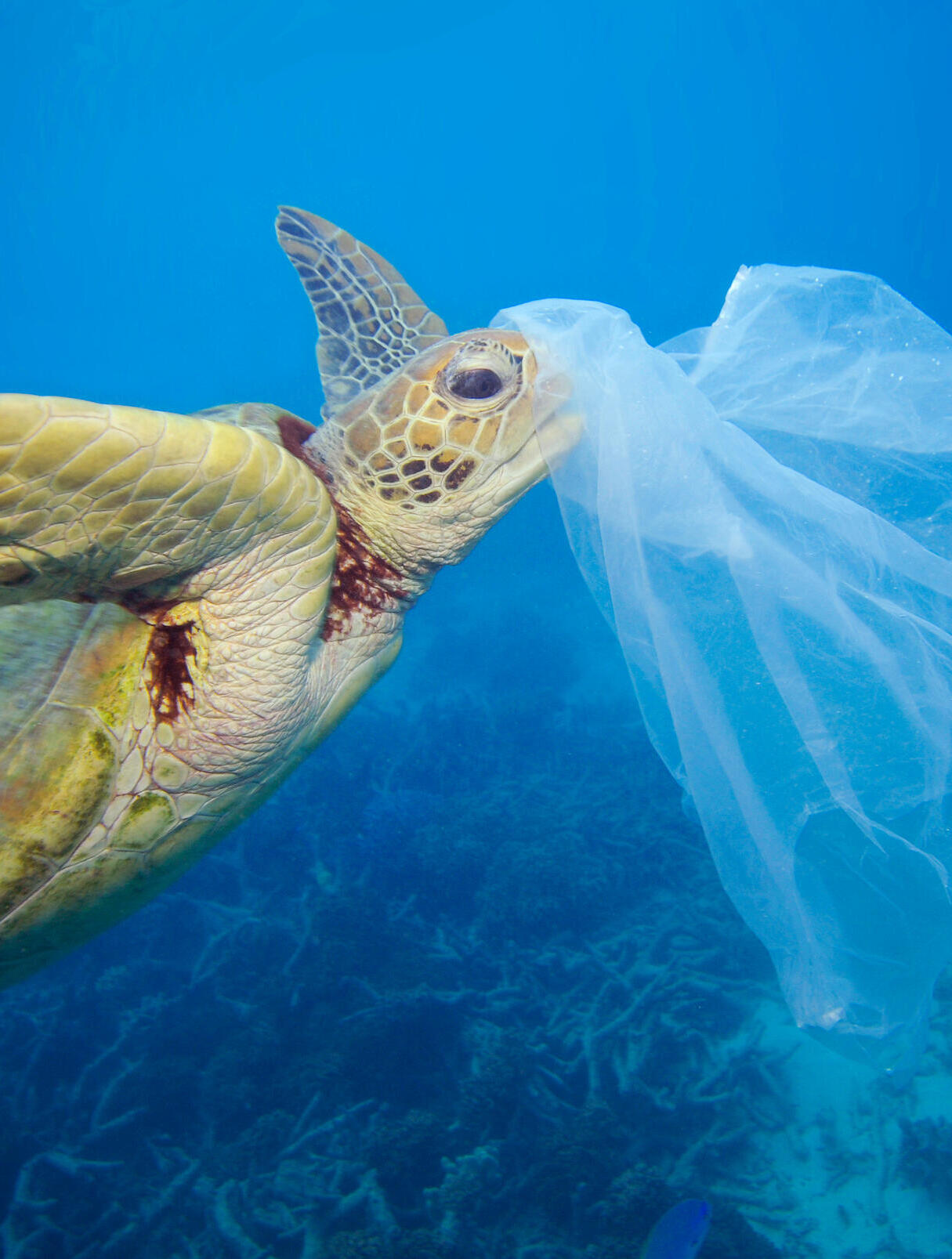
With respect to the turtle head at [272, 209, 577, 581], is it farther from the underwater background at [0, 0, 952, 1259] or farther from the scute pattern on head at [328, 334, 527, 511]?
the underwater background at [0, 0, 952, 1259]

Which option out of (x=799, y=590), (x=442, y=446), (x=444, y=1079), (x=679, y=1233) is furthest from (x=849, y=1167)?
(x=442, y=446)

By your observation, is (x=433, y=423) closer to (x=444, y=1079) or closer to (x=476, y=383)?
(x=476, y=383)

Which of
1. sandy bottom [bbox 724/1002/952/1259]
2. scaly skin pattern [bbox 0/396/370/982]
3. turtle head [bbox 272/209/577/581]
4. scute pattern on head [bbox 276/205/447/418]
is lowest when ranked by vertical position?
sandy bottom [bbox 724/1002/952/1259]

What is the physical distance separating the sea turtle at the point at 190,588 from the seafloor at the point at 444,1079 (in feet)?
7.67

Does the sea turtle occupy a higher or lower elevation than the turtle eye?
lower

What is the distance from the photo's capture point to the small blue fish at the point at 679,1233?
2000mm

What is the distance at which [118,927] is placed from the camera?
15.5 feet

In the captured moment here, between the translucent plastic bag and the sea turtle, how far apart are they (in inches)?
11.4

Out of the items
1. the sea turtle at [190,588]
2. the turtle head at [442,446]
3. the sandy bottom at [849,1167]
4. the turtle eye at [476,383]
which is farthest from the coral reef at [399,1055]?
the turtle eye at [476,383]

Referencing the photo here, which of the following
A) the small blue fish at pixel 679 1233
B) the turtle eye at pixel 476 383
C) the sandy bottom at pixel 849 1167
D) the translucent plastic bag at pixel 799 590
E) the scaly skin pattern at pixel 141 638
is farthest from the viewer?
the sandy bottom at pixel 849 1167

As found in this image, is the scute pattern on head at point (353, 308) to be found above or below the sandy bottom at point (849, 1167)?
above

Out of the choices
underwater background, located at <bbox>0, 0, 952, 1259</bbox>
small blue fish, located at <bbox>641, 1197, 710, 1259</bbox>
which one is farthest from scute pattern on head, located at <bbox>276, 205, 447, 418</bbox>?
small blue fish, located at <bbox>641, 1197, 710, 1259</bbox>

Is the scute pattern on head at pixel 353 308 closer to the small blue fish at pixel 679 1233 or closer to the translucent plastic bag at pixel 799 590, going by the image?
the translucent plastic bag at pixel 799 590

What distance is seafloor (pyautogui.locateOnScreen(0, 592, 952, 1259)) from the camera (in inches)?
110
